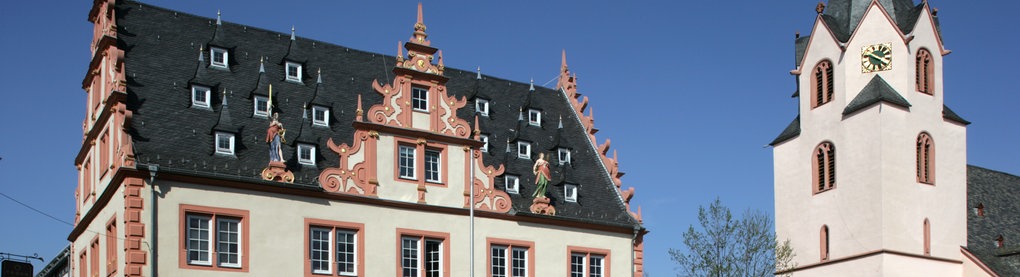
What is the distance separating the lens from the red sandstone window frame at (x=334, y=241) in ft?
153

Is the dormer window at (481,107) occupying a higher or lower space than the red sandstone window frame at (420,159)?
higher

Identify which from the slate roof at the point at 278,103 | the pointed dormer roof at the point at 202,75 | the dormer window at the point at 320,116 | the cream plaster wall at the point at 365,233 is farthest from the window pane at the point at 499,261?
the pointed dormer roof at the point at 202,75

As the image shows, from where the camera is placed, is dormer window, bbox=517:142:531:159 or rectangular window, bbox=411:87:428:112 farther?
dormer window, bbox=517:142:531:159

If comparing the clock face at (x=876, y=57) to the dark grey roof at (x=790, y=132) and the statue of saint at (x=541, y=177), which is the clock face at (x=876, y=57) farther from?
the statue of saint at (x=541, y=177)

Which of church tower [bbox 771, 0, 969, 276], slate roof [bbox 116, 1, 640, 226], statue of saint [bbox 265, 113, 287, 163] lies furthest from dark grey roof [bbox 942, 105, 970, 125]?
statue of saint [bbox 265, 113, 287, 163]

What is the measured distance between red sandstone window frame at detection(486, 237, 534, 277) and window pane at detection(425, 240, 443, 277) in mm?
1893

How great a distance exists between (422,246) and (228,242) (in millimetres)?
7479

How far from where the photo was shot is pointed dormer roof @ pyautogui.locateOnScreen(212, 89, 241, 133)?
46.4 m

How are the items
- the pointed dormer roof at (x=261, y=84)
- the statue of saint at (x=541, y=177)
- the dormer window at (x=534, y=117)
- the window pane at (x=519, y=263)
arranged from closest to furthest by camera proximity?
the pointed dormer roof at (x=261, y=84) → the window pane at (x=519, y=263) → the statue of saint at (x=541, y=177) → the dormer window at (x=534, y=117)

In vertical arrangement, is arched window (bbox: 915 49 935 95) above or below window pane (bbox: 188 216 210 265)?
A: above

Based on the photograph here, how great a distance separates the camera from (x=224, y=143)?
152ft

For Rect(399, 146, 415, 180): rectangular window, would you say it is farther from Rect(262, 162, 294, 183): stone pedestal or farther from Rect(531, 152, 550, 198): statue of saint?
Rect(531, 152, 550, 198): statue of saint

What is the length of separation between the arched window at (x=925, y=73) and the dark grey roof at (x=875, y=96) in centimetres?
202

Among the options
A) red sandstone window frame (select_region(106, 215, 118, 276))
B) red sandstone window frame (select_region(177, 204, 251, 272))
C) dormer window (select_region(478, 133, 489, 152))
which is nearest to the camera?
red sandstone window frame (select_region(177, 204, 251, 272))
